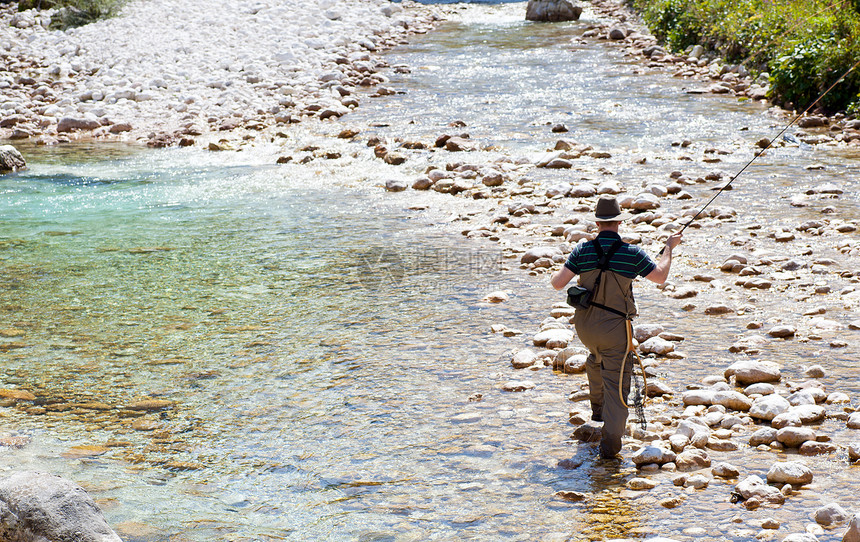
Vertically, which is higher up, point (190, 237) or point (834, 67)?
point (834, 67)

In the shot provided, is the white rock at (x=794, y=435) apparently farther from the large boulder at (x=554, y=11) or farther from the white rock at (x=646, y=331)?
the large boulder at (x=554, y=11)

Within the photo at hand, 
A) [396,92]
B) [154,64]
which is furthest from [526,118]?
[154,64]

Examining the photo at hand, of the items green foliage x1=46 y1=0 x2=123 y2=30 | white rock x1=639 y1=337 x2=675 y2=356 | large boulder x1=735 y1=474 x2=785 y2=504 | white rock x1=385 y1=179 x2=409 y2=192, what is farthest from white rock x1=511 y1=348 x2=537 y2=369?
green foliage x1=46 y1=0 x2=123 y2=30

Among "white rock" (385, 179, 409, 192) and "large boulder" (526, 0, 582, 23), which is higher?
"large boulder" (526, 0, 582, 23)

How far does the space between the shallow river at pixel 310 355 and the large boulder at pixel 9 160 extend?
0.68 metres

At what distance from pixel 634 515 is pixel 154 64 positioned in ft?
65.1

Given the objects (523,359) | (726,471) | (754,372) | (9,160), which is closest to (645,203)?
(523,359)

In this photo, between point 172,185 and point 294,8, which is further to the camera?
point 294,8

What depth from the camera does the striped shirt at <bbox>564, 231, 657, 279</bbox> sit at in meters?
5.08

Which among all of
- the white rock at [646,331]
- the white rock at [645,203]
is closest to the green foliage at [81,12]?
the white rock at [645,203]

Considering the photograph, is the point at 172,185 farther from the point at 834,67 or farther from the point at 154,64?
the point at 834,67

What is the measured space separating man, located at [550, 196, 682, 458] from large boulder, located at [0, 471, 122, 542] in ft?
9.16

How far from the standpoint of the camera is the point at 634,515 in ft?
14.7

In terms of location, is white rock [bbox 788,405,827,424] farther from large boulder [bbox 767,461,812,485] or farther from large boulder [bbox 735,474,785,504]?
large boulder [bbox 735,474,785,504]
